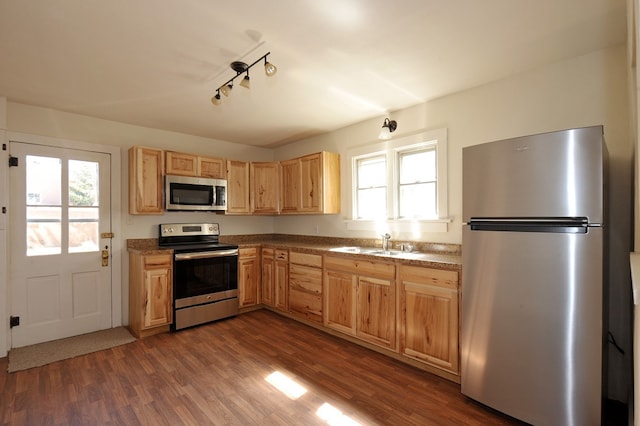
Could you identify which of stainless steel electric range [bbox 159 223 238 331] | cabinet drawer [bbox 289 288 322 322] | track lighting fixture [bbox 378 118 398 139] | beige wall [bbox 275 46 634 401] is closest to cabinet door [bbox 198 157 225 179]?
stainless steel electric range [bbox 159 223 238 331]

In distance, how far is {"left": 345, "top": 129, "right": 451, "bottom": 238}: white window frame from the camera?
121 inches

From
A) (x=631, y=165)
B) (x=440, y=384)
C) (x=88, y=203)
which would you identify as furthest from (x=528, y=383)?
(x=88, y=203)

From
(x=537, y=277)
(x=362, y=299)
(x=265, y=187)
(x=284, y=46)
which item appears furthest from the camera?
(x=265, y=187)

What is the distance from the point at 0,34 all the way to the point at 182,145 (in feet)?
7.75

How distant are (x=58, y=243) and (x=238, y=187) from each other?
7.11 feet

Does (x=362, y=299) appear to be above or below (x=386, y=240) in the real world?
below

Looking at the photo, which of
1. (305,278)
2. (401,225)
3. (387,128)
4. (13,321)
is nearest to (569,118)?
(387,128)

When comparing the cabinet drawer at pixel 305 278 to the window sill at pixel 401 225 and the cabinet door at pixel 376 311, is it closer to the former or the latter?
the cabinet door at pixel 376 311

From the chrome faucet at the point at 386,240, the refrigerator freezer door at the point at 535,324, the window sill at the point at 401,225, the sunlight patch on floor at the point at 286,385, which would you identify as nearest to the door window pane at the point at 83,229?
the sunlight patch on floor at the point at 286,385

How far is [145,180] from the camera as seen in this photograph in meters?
3.71

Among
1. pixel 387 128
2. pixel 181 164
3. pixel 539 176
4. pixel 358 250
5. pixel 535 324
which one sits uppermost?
pixel 387 128

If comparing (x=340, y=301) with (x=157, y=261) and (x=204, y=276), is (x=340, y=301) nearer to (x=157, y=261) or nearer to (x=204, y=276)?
(x=204, y=276)

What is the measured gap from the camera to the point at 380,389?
2373 mm

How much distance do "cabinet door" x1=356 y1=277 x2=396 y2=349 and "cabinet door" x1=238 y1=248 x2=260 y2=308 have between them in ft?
5.80
